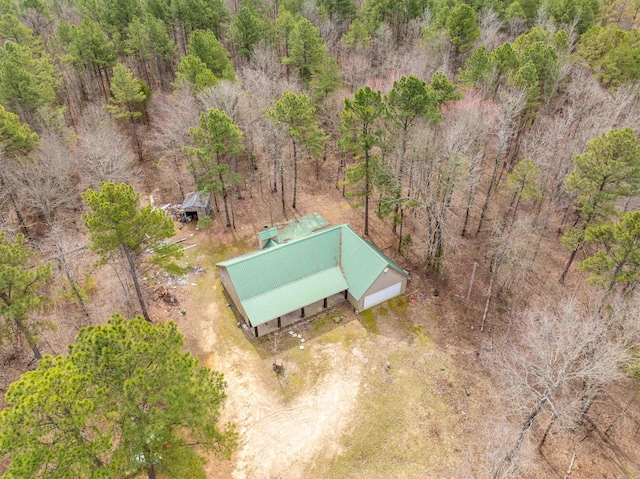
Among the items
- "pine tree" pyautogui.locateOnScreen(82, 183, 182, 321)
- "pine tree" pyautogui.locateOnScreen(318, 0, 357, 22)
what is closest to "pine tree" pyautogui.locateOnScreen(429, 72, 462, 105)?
"pine tree" pyautogui.locateOnScreen(82, 183, 182, 321)

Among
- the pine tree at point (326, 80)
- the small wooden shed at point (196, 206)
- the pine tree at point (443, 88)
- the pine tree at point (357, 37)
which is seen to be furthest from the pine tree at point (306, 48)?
the small wooden shed at point (196, 206)

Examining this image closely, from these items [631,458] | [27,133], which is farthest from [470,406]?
[27,133]

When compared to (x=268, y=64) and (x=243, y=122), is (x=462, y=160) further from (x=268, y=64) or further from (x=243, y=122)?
(x=268, y=64)

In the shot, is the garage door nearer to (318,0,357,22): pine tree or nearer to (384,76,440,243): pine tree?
(384,76,440,243): pine tree

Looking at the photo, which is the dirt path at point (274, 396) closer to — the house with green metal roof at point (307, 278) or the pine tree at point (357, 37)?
the house with green metal roof at point (307, 278)

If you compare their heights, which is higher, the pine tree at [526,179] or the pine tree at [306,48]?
the pine tree at [306,48]

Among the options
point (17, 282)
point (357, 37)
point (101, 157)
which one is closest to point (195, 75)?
point (101, 157)
